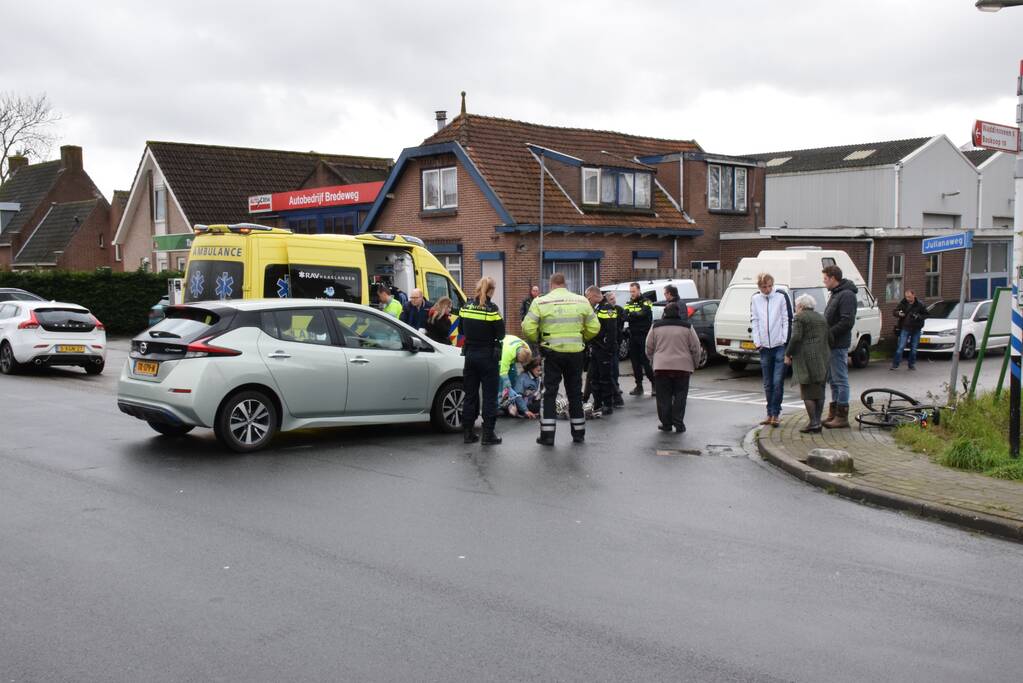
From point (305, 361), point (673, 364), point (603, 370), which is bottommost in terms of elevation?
point (603, 370)

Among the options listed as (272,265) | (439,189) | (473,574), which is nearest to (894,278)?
(439,189)

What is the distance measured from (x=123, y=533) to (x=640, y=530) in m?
3.67

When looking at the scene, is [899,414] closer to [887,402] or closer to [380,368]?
[887,402]

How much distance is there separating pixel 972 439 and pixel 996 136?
2.96 m

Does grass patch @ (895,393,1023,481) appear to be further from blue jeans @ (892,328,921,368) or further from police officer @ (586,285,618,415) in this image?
blue jeans @ (892,328,921,368)

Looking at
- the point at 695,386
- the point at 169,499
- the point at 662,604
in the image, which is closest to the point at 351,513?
the point at 169,499

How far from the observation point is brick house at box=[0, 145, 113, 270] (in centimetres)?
5200

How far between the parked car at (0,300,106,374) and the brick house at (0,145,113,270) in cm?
3409

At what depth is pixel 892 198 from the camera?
41375 millimetres

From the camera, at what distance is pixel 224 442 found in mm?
10289

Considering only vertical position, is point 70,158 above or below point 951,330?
above

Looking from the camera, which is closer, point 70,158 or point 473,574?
point 473,574

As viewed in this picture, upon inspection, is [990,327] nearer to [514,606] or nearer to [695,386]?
[695,386]

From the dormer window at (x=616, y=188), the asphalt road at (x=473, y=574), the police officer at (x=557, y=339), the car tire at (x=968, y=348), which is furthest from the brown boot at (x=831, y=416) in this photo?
the dormer window at (x=616, y=188)
